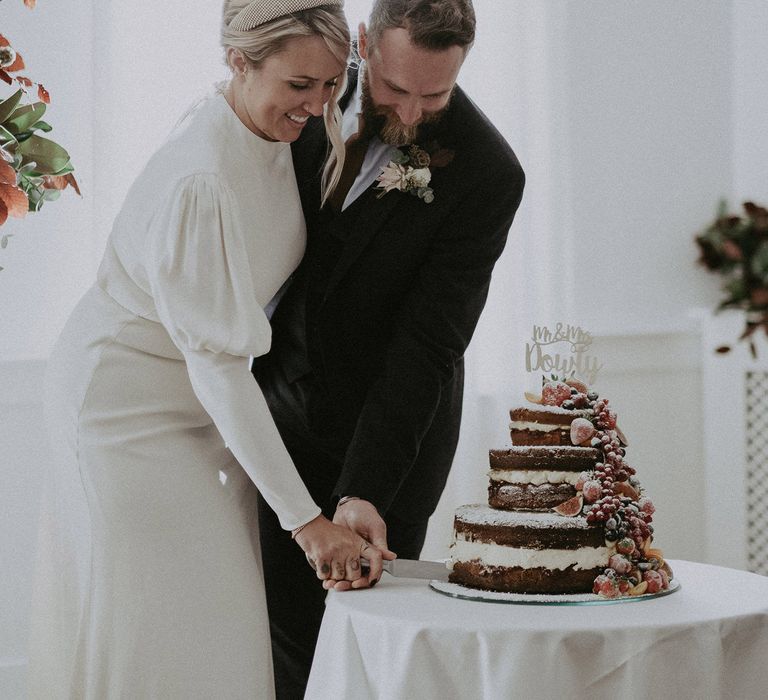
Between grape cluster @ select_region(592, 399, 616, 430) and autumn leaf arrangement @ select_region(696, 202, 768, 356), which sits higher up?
autumn leaf arrangement @ select_region(696, 202, 768, 356)

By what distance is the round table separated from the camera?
1.50m

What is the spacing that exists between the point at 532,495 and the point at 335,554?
0.36 meters

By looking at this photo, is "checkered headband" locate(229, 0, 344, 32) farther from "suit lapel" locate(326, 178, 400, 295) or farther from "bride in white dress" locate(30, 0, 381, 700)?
"suit lapel" locate(326, 178, 400, 295)

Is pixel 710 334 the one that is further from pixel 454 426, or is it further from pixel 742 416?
pixel 454 426

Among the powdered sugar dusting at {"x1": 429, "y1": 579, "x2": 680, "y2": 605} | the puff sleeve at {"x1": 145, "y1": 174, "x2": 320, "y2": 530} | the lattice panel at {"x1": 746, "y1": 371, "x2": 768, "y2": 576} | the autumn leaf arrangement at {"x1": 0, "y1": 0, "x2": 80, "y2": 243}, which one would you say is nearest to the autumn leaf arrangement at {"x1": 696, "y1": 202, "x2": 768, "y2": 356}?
the powdered sugar dusting at {"x1": 429, "y1": 579, "x2": 680, "y2": 605}

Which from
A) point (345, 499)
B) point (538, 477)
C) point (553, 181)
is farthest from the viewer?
point (553, 181)

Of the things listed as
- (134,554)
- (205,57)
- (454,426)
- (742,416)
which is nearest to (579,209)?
(742,416)

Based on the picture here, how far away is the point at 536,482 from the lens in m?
1.79

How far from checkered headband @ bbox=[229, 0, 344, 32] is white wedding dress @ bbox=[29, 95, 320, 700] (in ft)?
0.57

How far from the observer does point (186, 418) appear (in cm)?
196

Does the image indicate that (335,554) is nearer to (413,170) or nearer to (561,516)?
(561,516)

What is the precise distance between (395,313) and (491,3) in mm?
2238

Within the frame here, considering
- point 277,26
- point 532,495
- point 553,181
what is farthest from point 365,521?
point 553,181

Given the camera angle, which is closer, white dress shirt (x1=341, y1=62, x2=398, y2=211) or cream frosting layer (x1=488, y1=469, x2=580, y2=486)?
cream frosting layer (x1=488, y1=469, x2=580, y2=486)
